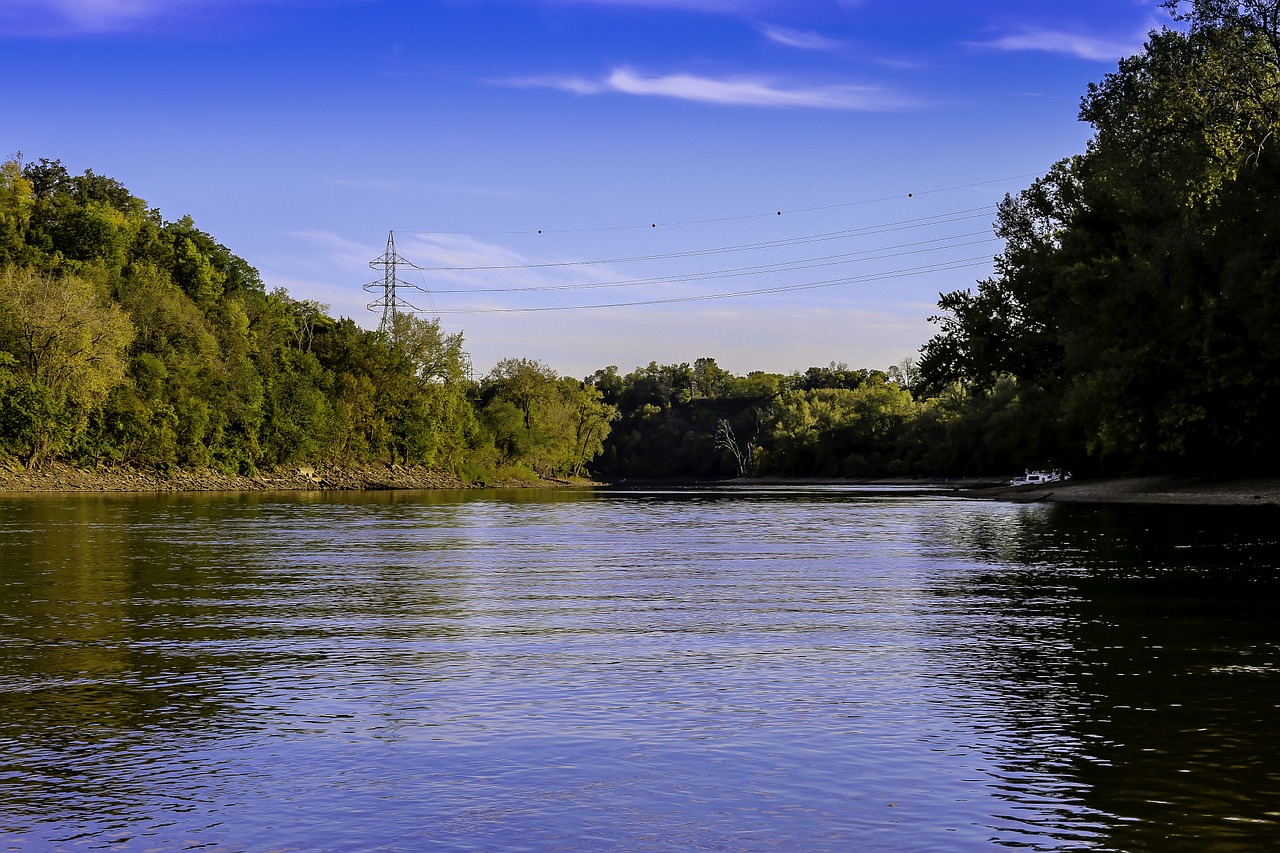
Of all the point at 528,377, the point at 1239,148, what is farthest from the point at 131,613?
the point at 528,377

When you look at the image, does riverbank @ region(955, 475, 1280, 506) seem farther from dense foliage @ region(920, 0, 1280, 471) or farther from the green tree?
the green tree

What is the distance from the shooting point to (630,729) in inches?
454

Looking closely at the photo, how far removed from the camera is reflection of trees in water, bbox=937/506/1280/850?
357 inches

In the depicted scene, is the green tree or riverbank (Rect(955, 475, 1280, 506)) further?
the green tree

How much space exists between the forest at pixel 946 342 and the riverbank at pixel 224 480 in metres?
1.58

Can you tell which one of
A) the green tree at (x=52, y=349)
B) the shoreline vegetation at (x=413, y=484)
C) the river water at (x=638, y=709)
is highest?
the green tree at (x=52, y=349)

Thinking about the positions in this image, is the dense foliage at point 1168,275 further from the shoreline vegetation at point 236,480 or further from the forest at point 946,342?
the shoreline vegetation at point 236,480

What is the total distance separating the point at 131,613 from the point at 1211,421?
56533 mm

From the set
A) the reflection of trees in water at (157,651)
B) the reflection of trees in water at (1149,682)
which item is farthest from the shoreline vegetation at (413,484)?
the reflection of trees in water at (157,651)

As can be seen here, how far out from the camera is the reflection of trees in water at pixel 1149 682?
906cm

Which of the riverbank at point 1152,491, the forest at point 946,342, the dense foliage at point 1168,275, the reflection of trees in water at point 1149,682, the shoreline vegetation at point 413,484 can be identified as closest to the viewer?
the reflection of trees in water at point 1149,682

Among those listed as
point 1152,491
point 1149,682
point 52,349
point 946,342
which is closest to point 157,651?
point 1149,682

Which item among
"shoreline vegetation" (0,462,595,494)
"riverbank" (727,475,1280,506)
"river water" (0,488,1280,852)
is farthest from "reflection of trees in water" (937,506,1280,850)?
"shoreline vegetation" (0,462,595,494)

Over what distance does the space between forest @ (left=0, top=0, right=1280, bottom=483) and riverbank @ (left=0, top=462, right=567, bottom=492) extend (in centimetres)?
158
